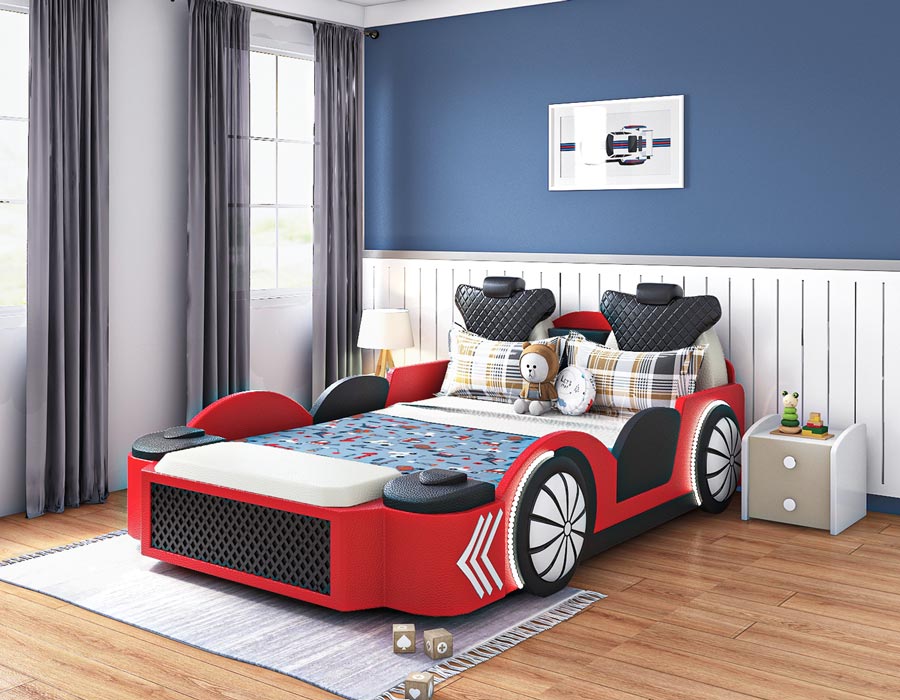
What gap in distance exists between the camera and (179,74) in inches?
201

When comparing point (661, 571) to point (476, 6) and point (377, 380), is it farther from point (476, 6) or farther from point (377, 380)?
point (476, 6)

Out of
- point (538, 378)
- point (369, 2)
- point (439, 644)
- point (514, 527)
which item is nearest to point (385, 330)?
point (538, 378)

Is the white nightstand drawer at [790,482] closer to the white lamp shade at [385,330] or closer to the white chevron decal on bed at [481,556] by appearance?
the white chevron decal on bed at [481,556]

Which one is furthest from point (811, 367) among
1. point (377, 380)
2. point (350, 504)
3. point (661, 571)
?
Result: point (350, 504)

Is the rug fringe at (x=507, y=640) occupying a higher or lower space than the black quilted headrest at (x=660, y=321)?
lower

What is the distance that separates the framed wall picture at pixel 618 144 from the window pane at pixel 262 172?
1533mm

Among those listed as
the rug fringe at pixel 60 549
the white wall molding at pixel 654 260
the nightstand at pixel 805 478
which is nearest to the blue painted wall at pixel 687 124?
the white wall molding at pixel 654 260

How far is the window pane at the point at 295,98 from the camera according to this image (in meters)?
5.67

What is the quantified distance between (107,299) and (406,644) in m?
2.49

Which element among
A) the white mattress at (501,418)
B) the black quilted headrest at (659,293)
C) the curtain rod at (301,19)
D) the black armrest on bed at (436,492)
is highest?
the curtain rod at (301,19)

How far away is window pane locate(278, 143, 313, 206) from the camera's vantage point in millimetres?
5688

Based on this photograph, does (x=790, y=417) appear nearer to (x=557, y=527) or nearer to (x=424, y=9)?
(x=557, y=527)

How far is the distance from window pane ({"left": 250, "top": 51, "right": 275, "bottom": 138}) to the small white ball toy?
7.26 ft

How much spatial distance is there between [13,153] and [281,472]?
2.13m
